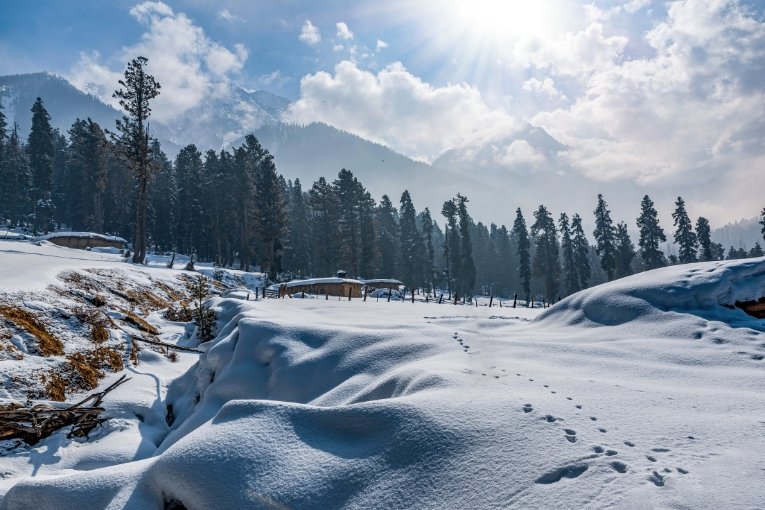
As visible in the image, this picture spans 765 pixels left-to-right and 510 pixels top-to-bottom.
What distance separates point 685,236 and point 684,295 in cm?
5825

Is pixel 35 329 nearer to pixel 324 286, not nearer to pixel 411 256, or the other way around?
pixel 324 286

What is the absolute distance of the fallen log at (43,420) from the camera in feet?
19.6

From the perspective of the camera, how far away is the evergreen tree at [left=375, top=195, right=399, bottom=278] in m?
58.5

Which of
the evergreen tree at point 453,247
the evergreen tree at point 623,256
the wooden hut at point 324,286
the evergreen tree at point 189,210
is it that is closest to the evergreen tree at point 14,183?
the evergreen tree at point 189,210

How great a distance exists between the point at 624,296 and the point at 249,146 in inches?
1930

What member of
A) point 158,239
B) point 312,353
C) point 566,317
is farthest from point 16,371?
point 158,239

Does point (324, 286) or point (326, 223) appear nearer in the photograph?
point (324, 286)

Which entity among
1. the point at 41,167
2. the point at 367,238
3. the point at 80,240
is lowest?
the point at 80,240

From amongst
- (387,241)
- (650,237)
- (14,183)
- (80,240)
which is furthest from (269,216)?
(650,237)

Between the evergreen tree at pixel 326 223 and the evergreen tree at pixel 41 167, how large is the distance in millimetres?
33687

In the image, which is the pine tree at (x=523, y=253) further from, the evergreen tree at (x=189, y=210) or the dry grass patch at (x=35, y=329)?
the dry grass patch at (x=35, y=329)

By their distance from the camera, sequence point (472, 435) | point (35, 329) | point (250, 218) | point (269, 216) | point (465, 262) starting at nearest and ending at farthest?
point (472, 435) < point (35, 329) < point (269, 216) < point (250, 218) < point (465, 262)

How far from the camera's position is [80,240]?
3562 centimetres

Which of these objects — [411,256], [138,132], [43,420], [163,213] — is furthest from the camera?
[411,256]
